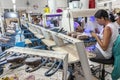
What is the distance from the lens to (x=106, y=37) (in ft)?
8.39

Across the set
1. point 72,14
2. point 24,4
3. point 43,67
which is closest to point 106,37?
point 72,14

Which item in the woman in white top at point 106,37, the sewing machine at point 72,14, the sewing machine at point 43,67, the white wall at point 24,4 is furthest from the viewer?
the white wall at point 24,4

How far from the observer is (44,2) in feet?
49.0

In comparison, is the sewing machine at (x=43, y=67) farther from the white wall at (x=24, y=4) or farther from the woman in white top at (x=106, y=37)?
the white wall at (x=24, y=4)

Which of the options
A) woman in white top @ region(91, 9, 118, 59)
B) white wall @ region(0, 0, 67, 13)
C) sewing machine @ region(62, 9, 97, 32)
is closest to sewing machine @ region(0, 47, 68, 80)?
woman in white top @ region(91, 9, 118, 59)

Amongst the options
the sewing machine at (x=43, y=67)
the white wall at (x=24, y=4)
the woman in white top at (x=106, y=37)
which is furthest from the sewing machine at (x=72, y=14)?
the white wall at (x=24, y=4)

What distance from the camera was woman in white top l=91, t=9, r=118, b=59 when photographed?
2568 mm

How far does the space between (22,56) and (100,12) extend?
1660 mm

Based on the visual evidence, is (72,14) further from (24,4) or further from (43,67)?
(24,4)

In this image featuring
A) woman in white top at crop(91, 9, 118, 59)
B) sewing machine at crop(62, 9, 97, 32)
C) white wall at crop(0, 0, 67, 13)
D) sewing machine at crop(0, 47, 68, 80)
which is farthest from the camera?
white wall at crop(0, 0, 67, 13)

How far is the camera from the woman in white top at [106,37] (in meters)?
2.57

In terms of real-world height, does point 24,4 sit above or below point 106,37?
above

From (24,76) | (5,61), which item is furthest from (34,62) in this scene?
(5,61)

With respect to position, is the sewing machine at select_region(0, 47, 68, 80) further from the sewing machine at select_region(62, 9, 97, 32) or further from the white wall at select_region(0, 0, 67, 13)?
the white wall at select_region(0, 0, 67, 13)
